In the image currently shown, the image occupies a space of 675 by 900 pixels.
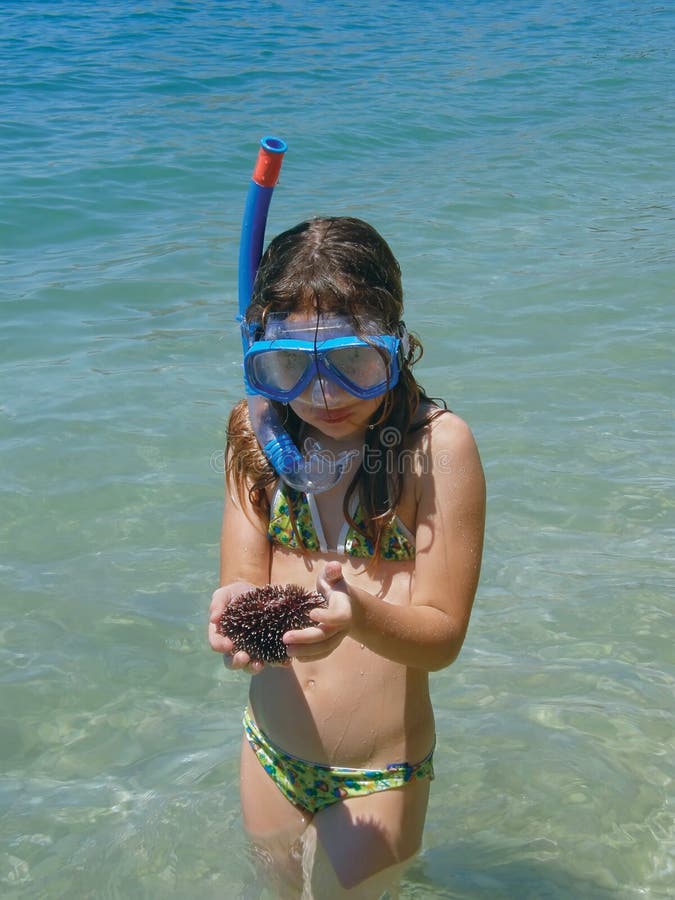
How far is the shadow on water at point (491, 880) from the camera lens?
3.36m

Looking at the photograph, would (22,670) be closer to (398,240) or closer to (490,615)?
(490,615)

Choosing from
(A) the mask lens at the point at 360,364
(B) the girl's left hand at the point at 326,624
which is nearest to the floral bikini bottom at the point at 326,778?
(B) the girl's left hand at the point at 326,624

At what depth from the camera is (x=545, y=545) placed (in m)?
5.11

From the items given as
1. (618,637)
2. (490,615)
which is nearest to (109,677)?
(490,615)

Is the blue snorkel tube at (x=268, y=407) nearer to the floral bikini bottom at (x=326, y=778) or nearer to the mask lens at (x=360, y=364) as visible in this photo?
the mask lens at (x=360, y=364)

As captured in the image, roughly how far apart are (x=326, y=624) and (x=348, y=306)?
2.52 feet

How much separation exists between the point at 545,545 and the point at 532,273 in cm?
449

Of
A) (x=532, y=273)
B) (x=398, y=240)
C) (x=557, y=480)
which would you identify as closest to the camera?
(x=557, y=480)

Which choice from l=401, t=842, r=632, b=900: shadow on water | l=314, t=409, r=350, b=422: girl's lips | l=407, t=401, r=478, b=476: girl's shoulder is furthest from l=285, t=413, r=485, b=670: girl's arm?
l=401, t=842, r=632, b=900: shadow on water

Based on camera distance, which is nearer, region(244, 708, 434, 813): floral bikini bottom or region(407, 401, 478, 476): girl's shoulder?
region(407, 401, 478, 476): girl's shoulder

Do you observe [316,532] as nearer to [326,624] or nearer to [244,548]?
[244,548]

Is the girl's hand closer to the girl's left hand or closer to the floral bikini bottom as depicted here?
the girl's left hand

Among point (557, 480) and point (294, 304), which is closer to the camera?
point (294, 304)

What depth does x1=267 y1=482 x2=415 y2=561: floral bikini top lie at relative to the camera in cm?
288
